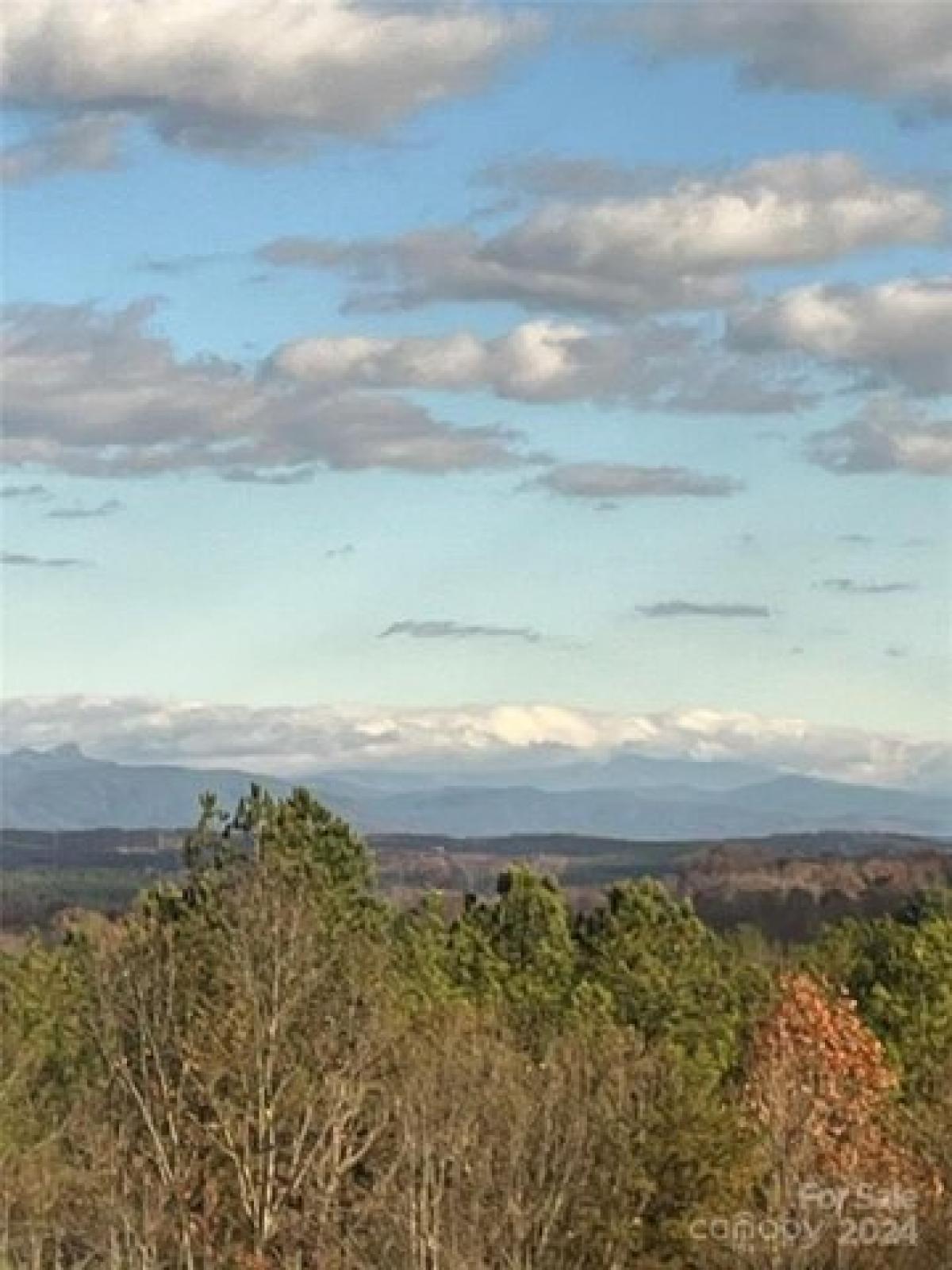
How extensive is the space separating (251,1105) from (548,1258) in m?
9.19

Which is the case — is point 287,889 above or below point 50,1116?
above

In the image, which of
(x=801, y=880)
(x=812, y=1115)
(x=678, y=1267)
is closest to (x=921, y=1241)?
(x=812, y=1115)

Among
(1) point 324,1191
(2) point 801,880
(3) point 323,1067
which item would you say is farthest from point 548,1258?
(2) point 801,880

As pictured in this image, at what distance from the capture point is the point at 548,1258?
36438 millimetres

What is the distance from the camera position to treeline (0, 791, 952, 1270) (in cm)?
3497

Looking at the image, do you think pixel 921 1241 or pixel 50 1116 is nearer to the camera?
pixel 921 1241

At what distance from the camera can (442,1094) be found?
38344mm

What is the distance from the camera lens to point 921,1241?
30.3 m

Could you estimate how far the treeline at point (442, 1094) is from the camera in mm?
34969

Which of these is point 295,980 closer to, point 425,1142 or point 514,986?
point 425,1142

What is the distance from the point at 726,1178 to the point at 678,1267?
180 cm

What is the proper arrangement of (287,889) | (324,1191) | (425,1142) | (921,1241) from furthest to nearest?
(287,889)
(324,1191)
(425,1142)
(921,1241)

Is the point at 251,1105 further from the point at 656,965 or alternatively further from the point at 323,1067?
the point at 656,965

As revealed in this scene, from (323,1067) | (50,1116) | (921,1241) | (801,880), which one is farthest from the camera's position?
(801,880)
